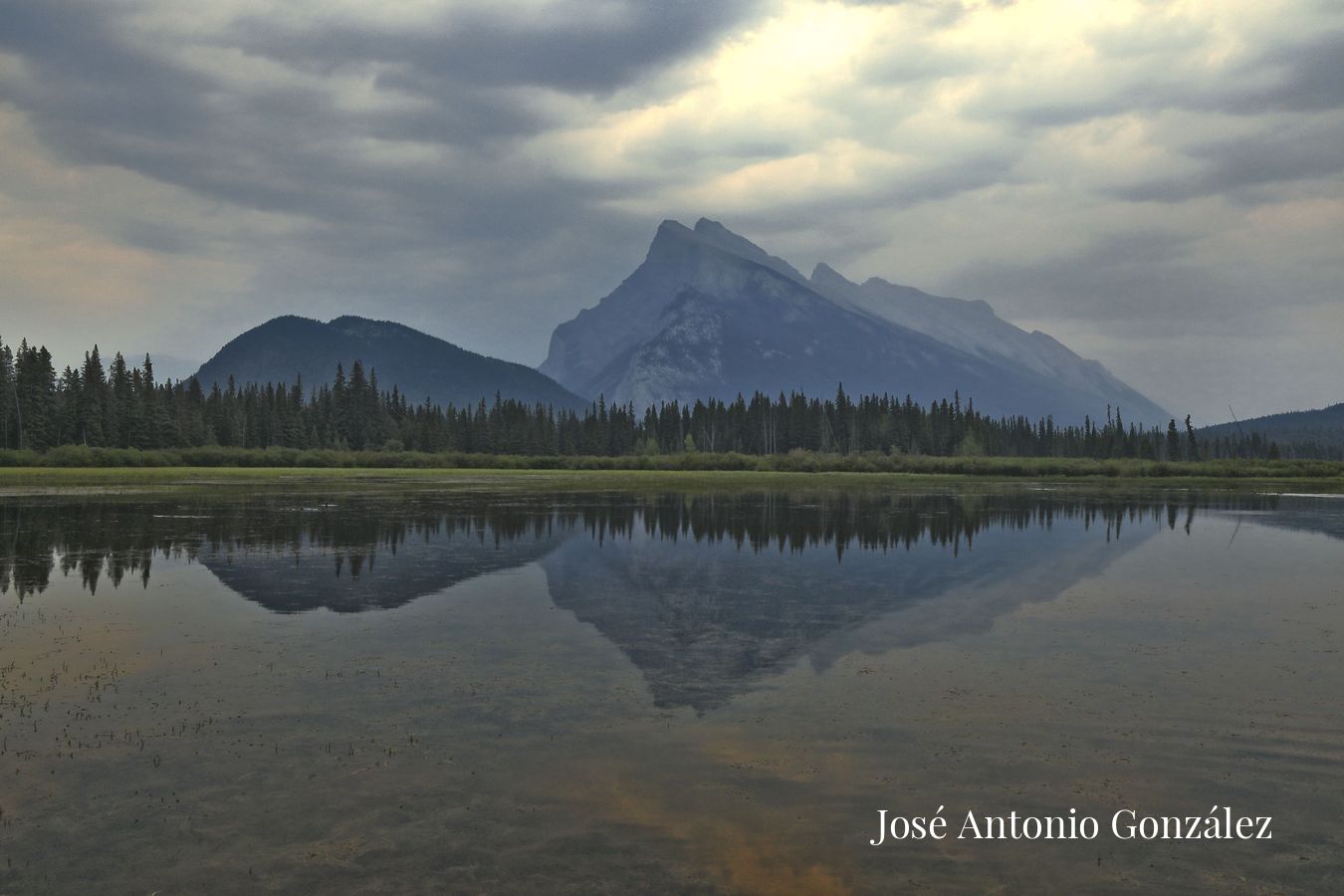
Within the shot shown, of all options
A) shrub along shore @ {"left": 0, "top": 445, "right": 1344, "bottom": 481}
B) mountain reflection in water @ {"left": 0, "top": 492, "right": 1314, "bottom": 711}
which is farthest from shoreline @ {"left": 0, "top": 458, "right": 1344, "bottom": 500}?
mountain reflection in water @ {"left": 0, "top": 492, "right": 1314, "bottom": 711}

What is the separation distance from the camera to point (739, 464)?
158m

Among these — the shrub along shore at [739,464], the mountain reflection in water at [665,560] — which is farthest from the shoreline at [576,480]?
the mountain reflection in water at [665,560]

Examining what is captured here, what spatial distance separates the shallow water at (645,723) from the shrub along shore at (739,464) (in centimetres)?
11616

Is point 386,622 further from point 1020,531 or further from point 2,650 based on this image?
point 1020,531

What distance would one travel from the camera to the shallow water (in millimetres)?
8836

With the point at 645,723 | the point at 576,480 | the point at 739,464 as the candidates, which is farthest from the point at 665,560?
the point at 739,464

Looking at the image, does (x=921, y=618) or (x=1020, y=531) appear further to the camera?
(x=1020, y=531)

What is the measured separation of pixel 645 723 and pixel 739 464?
476ft

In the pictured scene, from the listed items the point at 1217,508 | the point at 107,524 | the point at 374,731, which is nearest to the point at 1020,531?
the point at 1217,508

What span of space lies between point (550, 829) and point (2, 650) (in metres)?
15.0

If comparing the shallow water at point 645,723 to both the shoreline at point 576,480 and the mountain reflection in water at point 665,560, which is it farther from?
the shoreline at point 576,480

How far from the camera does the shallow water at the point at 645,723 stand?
884cm

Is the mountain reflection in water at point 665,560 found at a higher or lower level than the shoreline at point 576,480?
lower

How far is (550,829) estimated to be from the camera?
942 cm
